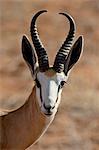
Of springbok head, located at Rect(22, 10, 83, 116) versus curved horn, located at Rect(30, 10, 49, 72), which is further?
curved horn, located at Rect(30, 10, 49, 72)

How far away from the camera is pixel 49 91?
255 inches

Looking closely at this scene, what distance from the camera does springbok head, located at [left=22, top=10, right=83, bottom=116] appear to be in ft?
21.2

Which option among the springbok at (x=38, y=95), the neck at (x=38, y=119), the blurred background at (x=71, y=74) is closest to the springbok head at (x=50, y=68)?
the springbok at (x=38, y=95)

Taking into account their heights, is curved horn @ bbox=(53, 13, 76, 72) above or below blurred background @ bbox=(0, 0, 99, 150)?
above

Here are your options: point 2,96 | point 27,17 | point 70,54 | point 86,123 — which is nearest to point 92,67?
point 2,96

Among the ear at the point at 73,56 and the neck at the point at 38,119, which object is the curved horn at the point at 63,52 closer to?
the ear at the point at 73,56

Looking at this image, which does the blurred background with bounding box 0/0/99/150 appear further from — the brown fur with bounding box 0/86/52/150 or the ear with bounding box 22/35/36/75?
the ear with bounding box 22/35/36/75

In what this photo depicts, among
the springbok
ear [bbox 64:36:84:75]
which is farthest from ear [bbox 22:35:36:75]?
ear [bbox 64:36:84:75]

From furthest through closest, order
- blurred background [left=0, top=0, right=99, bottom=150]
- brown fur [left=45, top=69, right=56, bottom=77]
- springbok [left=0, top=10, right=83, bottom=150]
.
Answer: blurred background [left=0, top=0, right=99, bottom=150] → brown fur [left=45, top=69, right=56, bottom=77] → springbok [left=0, top=10, right=83, bottom=150]

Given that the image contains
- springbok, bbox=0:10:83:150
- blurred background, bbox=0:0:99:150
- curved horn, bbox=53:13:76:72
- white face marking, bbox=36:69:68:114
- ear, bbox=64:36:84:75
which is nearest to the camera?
white face marking, bbox=36:69:68:114

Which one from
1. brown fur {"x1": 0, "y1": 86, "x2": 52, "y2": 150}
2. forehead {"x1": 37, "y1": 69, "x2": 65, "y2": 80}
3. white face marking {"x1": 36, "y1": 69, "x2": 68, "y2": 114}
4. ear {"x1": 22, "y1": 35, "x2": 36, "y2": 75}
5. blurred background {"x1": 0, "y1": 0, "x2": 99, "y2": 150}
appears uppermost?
ear {"x1": 22, "y1": 35, "x2": 36, "y2": 75}

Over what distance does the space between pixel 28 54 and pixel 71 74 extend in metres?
8.97

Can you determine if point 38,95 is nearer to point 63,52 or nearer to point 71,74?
point 63,52

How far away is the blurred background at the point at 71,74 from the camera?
11742 mm
